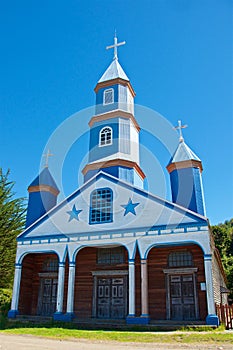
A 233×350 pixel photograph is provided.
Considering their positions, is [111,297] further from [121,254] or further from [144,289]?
[144,289]

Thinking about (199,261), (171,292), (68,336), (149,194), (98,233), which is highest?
(149,194)

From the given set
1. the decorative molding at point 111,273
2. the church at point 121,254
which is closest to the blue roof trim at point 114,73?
the church at point 121,254

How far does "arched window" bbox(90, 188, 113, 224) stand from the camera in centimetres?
1662

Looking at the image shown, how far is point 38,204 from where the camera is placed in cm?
2045

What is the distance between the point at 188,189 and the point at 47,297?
1014 centimetres

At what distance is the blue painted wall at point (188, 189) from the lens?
58.7 ft

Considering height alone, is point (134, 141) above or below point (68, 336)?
above

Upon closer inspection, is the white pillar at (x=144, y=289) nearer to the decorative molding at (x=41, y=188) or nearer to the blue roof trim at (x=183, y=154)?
the blue roof trim at (x=183, y=154)

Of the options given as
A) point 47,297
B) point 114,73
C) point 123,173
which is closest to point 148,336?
point 47,297

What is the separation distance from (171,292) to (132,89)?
15329 mm

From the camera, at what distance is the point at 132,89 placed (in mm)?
24578

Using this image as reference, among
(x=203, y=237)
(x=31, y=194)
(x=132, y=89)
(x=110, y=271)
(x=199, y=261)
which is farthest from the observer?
(x=132, y=89)

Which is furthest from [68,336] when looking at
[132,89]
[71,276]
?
[132,89]

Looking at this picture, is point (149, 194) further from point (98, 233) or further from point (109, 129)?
point (109, 129)
